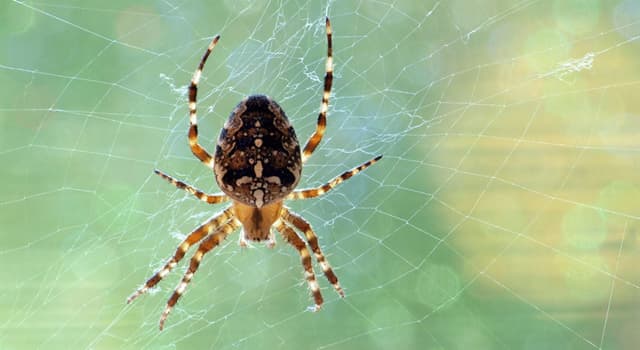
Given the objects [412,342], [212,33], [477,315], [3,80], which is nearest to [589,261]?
[477,315]

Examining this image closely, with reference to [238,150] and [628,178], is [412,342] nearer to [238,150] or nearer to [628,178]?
[628,178]

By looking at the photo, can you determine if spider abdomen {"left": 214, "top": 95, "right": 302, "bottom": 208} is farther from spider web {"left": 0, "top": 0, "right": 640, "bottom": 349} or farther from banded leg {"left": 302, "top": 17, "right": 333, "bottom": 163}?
spider web {"left": 0, "top": 0, "right": 640, "bottom": 349}

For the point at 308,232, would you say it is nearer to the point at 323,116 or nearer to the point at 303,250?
the point at 303,250

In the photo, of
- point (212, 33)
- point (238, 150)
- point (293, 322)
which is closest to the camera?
point (238, 150)

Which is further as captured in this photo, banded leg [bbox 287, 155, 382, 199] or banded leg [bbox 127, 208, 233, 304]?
banded leg [bbox 127, 208, 233, 304]

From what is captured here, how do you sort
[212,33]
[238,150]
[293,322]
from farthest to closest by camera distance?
[293,322]
[212,33]
[238,150]

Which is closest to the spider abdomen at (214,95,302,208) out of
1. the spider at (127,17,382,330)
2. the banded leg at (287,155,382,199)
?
the spider at (127,17,382,330)

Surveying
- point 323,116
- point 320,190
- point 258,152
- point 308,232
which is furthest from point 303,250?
point 258,152

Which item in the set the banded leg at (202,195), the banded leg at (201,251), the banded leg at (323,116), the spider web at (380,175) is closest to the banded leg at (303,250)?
the banded leg at (201,251)
